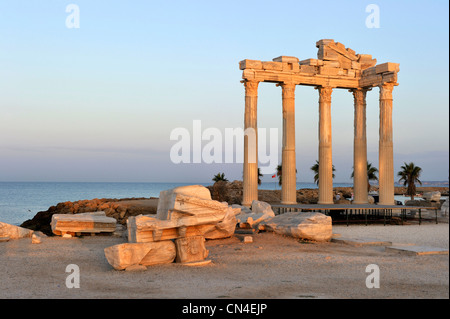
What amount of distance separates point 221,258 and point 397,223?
585 inches

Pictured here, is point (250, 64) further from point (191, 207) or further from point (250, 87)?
point (191, 207)

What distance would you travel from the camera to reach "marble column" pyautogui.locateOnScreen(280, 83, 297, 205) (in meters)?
29.4

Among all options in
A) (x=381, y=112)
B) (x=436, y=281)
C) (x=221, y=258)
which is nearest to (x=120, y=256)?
(x=221, y=258)

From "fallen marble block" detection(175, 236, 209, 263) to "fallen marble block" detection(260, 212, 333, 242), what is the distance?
5468 millimetres

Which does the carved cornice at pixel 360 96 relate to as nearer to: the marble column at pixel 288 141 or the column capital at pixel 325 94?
the column capital at pixel 325 94

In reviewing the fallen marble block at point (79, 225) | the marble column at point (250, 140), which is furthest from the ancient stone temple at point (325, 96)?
the fallen marble block at point (79, 225)

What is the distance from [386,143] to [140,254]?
67.1 ft

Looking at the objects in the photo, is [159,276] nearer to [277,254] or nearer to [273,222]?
[277,254]

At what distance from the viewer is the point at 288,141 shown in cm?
2941

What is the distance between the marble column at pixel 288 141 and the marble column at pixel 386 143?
17.3ft

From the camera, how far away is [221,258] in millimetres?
14867

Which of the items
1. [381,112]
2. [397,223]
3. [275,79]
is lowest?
[397,223]

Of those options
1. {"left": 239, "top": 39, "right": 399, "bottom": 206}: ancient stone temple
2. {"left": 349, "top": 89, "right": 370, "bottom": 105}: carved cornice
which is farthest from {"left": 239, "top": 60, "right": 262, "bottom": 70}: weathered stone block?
{"left": 349, "top": 89, "right": 370, "bottom": 105}: carved cornice

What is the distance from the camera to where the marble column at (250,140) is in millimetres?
27938
